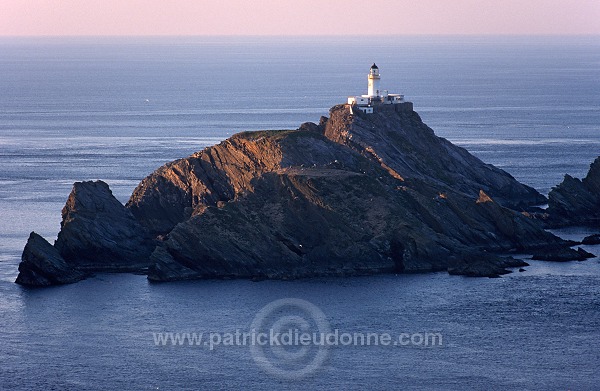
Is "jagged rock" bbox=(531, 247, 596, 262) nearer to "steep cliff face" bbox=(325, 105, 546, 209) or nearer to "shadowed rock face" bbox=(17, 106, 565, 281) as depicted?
"shadowed rock face" bbox=(17, 106, 565, 281)

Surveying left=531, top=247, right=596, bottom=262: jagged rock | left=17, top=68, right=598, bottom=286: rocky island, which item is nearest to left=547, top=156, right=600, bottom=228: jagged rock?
left=17, top=68, right=598, bottom=286: rocky island

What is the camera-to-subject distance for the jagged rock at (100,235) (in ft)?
272

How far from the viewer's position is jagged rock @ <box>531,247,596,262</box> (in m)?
84.4

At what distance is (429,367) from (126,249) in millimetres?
→ 28520

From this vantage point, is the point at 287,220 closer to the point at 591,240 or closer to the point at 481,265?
the point at 481,265

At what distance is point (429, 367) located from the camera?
6306cm

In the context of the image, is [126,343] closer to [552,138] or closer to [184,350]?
[184,350]

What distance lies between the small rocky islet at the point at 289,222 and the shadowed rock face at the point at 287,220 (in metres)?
0.07

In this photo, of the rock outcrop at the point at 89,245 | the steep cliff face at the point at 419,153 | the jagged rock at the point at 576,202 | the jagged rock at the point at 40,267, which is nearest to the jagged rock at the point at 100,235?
the rock outcrop at the point at 89,245

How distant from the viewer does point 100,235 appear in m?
83.7

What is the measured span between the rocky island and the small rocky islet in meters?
0.09

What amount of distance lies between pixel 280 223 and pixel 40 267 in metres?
15.5

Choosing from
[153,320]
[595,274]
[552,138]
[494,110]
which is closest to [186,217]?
[153,320]

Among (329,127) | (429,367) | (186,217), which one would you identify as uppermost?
(329,127)
